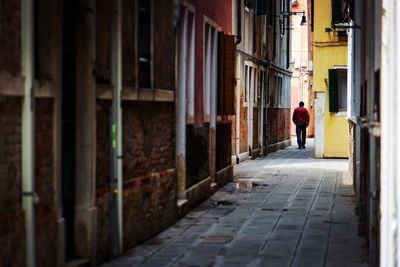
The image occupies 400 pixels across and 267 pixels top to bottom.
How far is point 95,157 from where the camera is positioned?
404 inches

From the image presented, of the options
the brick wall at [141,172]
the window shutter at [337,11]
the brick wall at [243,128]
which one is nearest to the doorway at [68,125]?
the brick wall at [141,172]

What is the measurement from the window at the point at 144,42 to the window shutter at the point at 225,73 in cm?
674

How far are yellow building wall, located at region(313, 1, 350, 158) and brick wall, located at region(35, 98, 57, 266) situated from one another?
21.3m

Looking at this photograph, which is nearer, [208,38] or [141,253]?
[141,253]

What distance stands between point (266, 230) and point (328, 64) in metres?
17.2

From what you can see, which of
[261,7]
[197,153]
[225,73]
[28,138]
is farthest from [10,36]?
[261,7]

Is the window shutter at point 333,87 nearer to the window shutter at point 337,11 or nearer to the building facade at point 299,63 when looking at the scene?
the window shutter at point 337,11

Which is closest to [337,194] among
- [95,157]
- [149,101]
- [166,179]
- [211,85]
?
[211,85]

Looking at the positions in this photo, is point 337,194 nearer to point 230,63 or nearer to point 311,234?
point 230,63

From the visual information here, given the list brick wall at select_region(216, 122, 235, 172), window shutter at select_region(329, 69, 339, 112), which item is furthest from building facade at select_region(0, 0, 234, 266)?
window shutter at select_region(329, 69, 339, 112)

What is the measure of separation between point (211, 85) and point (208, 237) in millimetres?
6548

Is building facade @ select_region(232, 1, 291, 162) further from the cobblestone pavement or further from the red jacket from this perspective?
the cobblestone pavement

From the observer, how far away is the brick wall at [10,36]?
25.8 ft

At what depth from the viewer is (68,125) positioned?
9.89 metres
